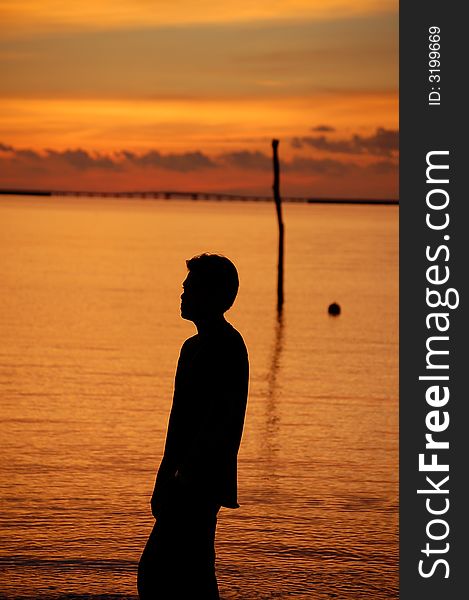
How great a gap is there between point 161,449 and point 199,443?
344 inches

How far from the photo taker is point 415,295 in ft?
35.7

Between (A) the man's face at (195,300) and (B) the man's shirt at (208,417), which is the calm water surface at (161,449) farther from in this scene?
(A) the man's face at (195,300)

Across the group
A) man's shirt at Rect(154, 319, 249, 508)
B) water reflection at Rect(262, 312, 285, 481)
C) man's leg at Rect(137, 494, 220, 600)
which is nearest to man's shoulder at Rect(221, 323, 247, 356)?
man's shirt at Rect(154, 319, 249, 508)

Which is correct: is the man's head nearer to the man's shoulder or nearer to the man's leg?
the man's shoulder

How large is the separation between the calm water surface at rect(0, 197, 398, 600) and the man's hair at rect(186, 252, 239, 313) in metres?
3.62

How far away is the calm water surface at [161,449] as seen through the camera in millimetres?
9672

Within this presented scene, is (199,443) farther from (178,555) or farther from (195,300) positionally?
(195,300)

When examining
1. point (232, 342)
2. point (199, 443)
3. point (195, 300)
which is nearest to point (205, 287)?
point (195, 300)

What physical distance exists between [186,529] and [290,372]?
53.9ft

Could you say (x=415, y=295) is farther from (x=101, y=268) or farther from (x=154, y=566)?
(x=101, y=268)

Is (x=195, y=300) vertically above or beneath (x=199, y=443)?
above

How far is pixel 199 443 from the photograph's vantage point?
5.93 meters

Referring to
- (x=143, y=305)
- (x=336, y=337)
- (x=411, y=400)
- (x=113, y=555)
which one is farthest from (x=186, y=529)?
(x=143, y=305)

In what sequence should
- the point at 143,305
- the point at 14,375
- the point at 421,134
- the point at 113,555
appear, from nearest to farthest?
the point at 113,555, the point at 421,134, the point at 14,375, the point at 143,305
